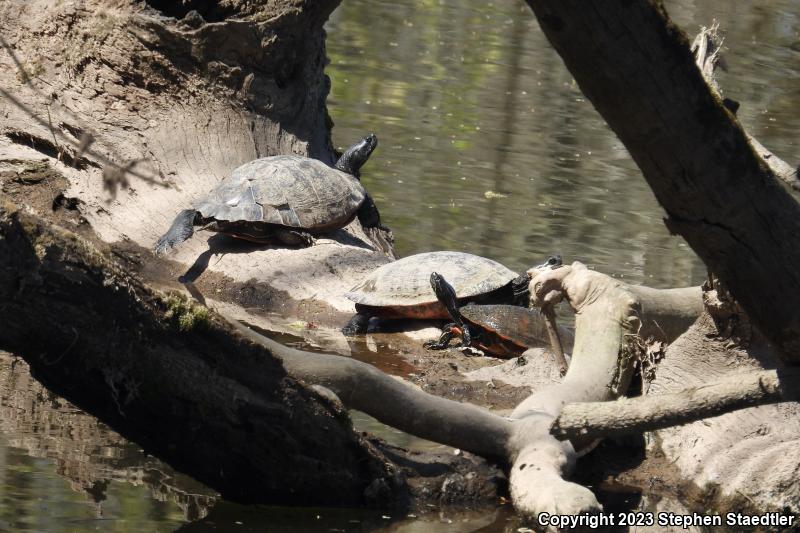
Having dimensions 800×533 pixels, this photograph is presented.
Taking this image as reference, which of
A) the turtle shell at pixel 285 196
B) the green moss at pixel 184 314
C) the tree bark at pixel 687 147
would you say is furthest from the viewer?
the turtle shell at pixel 285 196

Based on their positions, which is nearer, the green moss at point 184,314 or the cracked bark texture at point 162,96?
the green moss at point 184,314

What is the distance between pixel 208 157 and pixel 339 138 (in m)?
3.48

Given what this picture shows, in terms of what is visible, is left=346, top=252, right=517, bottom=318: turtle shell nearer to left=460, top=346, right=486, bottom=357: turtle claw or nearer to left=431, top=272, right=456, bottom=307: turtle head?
left=431, top=272, right=456, bottom=307: turtle head

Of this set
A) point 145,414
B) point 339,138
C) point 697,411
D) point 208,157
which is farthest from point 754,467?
point 339,138

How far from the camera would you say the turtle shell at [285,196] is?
25.8ft

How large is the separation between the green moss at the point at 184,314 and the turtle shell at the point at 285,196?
4018mm

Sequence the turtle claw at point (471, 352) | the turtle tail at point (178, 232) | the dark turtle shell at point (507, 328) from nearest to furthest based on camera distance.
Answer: the dark turtle shell at point (507, 328), the turtle claw at point (471, 352), the turtle tail at point (178, 232)

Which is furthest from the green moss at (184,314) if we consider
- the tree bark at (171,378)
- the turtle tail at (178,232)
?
the turtle tail at (178,232)

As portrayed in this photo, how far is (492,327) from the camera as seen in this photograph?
6.92m

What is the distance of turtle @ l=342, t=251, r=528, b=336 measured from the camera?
718 cm

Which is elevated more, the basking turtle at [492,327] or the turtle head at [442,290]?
the turtle head at [442,290]

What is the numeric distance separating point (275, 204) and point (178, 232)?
27.4 inches

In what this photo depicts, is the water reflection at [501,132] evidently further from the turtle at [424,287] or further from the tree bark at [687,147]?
the tree bark at [687,147]

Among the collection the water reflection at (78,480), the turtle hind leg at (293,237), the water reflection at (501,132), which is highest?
the water reflection at (78,480)
